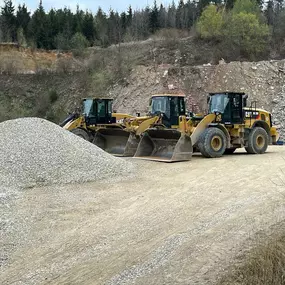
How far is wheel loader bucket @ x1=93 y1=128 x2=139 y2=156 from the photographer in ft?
51.8

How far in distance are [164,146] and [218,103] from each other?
242 centimetres

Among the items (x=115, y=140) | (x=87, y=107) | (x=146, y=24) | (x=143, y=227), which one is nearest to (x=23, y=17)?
(x=146, y=24)

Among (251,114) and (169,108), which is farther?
(251,114)

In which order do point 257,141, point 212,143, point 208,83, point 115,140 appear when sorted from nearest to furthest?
point 212,143, point 257,141, point 115,140, point 208,83

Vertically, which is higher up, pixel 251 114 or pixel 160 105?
pixel 160 105

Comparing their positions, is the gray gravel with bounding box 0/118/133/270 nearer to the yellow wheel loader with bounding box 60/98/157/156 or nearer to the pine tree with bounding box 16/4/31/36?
the yellow wheel loader with bounding box 60/98/157/156

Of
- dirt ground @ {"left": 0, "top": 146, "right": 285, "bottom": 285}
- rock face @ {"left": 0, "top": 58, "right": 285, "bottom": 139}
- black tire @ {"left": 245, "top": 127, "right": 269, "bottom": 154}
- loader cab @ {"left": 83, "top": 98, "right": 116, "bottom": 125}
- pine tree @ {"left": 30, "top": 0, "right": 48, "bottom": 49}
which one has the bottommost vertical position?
dirt ground @ {"left": 0, "top": 146, "right": 285, "bottom": 285}

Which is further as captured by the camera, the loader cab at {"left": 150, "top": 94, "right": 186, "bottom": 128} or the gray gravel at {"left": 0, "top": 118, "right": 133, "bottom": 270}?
the loader cab at {"left": 150, "top": 94, "right": 186, "bottom": 128}

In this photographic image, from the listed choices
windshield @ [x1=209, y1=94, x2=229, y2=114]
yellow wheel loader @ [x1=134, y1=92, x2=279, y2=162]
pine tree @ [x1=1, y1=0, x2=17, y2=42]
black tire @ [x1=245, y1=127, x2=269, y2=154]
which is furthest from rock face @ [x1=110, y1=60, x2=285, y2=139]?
pine tree @ [x1=1, y1=0, x2=17, y2=42]

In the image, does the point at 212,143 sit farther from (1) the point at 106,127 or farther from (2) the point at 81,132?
(2) the point at 81,132

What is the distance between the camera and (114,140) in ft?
55.4

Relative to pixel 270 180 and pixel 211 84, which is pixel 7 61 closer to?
pixel 211 84

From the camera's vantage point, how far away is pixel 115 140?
16859 mm

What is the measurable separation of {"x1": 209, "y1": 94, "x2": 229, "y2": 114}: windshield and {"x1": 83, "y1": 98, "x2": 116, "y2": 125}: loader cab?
4.72m
